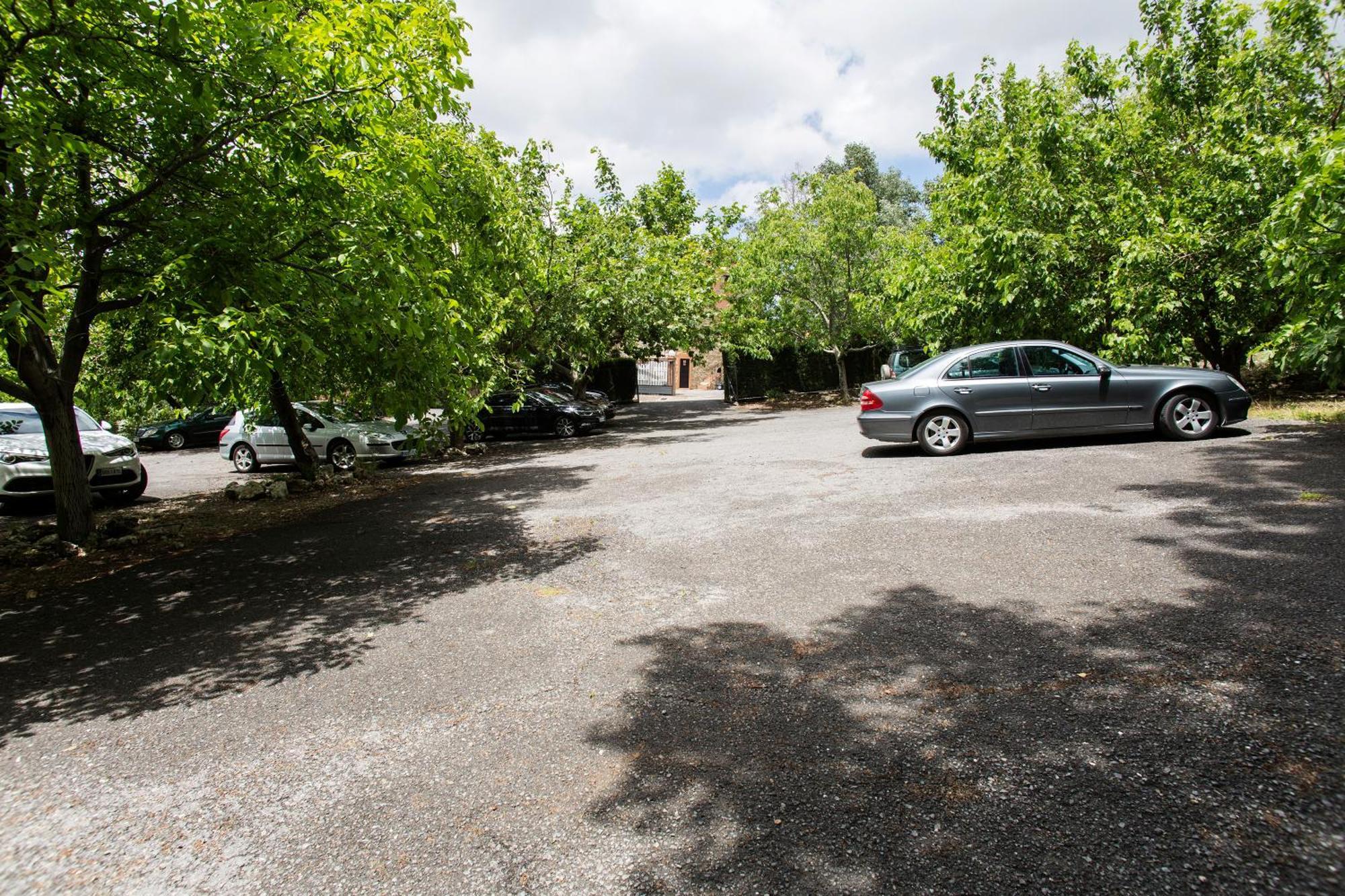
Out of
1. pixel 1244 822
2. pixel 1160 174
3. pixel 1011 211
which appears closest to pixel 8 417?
pixel 1244 822

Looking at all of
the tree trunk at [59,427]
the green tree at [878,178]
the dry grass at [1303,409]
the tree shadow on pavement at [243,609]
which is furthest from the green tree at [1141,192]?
the green tree at [878,178]

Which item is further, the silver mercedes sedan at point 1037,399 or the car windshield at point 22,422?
the car windshield at point 22,422

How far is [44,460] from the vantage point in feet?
35.3

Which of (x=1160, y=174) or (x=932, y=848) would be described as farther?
(x=1160, y=174)

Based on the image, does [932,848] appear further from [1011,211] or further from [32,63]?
[1011,211]

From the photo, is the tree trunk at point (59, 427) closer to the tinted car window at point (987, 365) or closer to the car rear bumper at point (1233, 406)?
the tinted car window at point (987, 365)

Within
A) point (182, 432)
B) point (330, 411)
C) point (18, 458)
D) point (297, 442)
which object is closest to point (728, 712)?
point (330, 411)

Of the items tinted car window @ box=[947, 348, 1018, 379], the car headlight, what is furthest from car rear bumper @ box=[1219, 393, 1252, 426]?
the car headlight

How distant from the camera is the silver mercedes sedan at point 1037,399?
9469mm

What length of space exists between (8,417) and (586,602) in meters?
12.1

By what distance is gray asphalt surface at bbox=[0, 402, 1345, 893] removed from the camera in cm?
235

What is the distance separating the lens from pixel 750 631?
428 centimetres

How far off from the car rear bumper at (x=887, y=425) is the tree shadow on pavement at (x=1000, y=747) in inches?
227

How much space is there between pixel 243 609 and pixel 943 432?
28.8 ft
